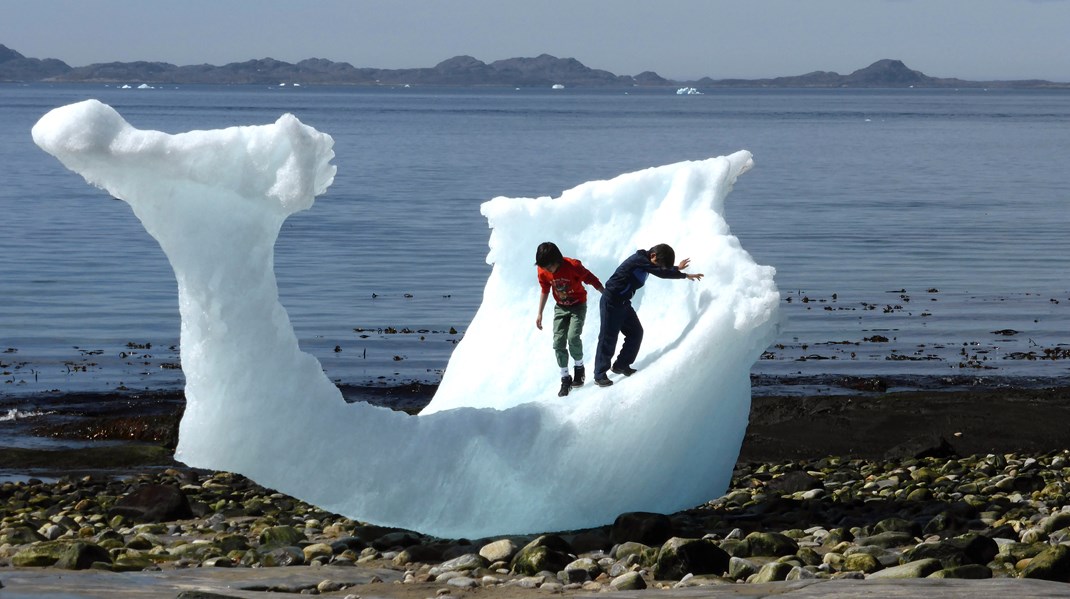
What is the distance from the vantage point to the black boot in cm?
1334

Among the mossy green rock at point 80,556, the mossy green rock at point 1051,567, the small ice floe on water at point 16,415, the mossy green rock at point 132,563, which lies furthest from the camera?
the small ice floe on water at point 16,415

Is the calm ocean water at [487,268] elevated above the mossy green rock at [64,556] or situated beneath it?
situated beneath

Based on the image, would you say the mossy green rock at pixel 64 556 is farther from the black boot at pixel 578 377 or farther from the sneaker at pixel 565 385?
the black boot at pixel 578 377

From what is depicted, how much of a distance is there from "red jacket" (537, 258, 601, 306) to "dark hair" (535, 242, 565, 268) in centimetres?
15

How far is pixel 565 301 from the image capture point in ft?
43.8

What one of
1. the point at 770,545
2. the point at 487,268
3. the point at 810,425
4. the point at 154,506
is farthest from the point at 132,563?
the point at 487,268

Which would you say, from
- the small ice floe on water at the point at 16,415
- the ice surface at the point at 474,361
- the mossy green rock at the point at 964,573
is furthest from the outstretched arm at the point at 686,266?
the small ice floe on water at the point at 16,415

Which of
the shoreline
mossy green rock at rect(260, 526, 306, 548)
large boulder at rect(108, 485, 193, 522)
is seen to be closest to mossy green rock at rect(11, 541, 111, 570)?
mossy green rock at rect(260, 526, 306, 548)

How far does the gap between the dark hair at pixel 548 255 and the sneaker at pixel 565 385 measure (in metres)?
1.09

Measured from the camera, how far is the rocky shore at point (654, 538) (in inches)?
411

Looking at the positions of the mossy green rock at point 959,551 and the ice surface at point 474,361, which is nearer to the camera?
the mossy green rock at point 959,551

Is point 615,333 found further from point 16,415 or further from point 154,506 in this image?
point 16,415

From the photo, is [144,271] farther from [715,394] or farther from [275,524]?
[715,394]

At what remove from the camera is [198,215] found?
11031 millimetres
